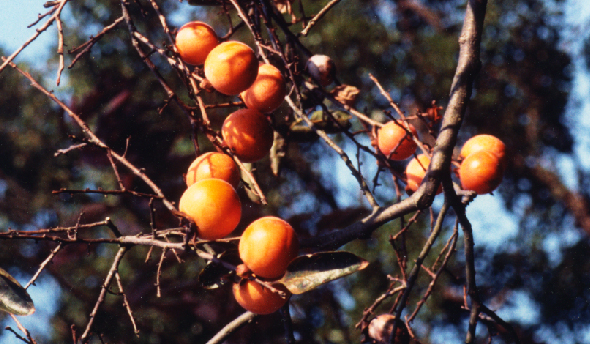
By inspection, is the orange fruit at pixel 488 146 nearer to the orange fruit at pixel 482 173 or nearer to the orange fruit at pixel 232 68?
the orange fruit at pixel 482 173

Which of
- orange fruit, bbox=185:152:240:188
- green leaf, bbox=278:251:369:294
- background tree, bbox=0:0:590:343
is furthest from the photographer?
background tree, bbox=0:0:590:343

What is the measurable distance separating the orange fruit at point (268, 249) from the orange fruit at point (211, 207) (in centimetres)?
4

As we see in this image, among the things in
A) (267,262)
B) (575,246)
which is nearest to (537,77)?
(575,246)

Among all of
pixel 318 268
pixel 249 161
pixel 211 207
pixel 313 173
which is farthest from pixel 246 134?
pixel 313 173

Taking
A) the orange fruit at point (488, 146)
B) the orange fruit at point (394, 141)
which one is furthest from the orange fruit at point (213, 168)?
the orange fruit at point (488, 146)

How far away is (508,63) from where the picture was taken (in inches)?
128

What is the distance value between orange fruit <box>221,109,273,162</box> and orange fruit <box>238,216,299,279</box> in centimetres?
20

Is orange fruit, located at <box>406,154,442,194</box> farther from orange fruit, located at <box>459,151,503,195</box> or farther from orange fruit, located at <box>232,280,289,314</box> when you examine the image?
orange fruit, located at <box>232,280,289,314</box>

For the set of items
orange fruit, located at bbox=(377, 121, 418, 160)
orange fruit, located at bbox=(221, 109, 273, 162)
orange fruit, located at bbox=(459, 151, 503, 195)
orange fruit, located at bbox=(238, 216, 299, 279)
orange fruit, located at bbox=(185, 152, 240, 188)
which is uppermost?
orange fruit, located at bbox=(377, 121, 418, 160)

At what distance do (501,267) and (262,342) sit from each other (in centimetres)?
224

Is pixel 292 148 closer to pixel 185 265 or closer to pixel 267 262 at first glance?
pixel 185 265

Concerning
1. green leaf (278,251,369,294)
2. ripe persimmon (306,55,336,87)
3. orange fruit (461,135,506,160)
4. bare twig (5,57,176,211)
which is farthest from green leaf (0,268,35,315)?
orange fruit (461,135,506,160)

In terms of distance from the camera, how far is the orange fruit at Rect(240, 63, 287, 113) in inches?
32.2

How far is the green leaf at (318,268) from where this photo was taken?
0.59 m
